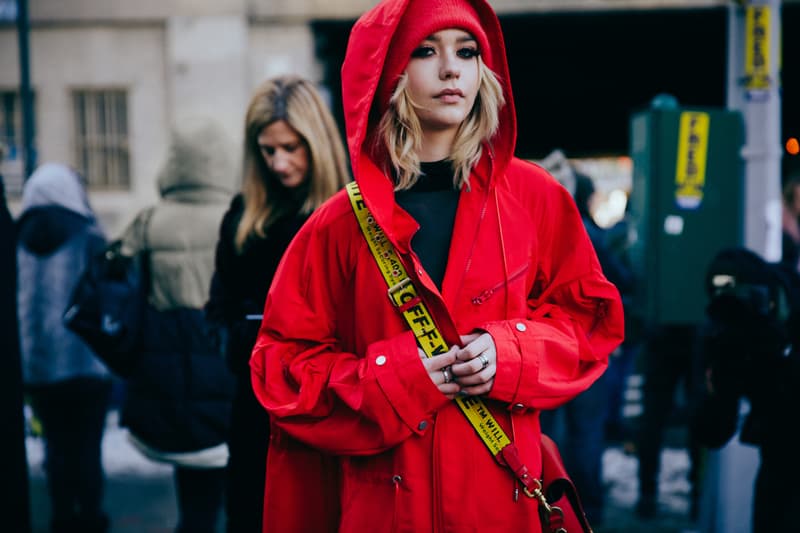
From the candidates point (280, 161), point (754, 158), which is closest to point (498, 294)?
point (280, 161)

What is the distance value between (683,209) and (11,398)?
3.70 meters

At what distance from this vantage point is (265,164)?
324 centimetres

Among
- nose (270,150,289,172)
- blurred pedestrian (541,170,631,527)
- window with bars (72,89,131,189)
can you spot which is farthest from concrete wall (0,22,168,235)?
nose (270,150,289,172)

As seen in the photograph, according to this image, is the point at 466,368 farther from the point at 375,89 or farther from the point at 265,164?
the point at 265,164

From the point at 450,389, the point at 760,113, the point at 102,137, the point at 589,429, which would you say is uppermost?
the point at 102,137

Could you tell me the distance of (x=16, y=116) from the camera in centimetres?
1138

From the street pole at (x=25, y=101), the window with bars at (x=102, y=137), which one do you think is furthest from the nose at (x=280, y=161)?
the window with bars at (x=102, y=137)

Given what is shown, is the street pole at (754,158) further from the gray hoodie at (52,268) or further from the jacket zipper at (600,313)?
the gray hoodie at (52,268)

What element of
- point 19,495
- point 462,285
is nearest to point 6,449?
point 19,495

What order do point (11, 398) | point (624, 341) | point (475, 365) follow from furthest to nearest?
point (624, 341)
point (11, 398)
point (475, 365)

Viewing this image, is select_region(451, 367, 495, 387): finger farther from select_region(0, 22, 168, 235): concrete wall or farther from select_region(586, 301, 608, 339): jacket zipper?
select_region(0, 22, 168, 235): concrete wall

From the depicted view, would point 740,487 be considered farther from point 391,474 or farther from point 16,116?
point 16,116

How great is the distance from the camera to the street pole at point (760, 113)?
4.21m

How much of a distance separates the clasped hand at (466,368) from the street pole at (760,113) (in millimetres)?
2744
